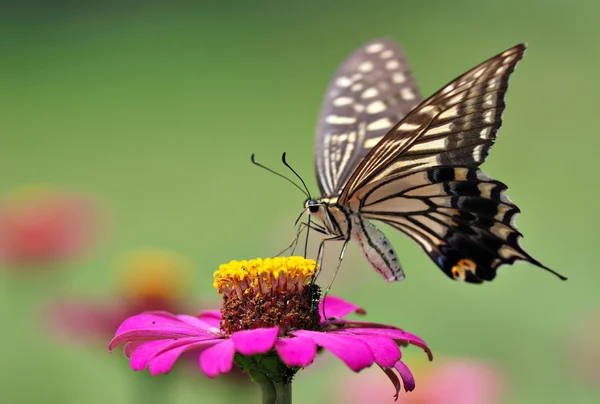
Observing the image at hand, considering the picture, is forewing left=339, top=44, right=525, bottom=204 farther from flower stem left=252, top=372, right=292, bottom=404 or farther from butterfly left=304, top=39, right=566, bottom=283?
flower stem left=252, top=372, right=292, bottom=404

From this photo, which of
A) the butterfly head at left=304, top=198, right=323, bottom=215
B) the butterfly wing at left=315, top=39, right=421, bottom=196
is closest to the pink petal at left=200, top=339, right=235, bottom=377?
the butterfly head at left=304, top=198, right=323, bottom=215

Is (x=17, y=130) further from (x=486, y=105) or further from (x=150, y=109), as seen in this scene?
(x=486, y=105)

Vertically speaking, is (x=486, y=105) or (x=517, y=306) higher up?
(x=486, y=105)

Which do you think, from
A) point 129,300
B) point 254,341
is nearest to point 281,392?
point 254,341

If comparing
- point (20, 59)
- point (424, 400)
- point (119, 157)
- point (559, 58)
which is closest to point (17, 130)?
point (119, 157)

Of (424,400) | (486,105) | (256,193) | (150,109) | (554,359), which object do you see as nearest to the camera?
(486,105)

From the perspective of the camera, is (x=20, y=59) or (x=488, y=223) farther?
(x=20, y=59)
